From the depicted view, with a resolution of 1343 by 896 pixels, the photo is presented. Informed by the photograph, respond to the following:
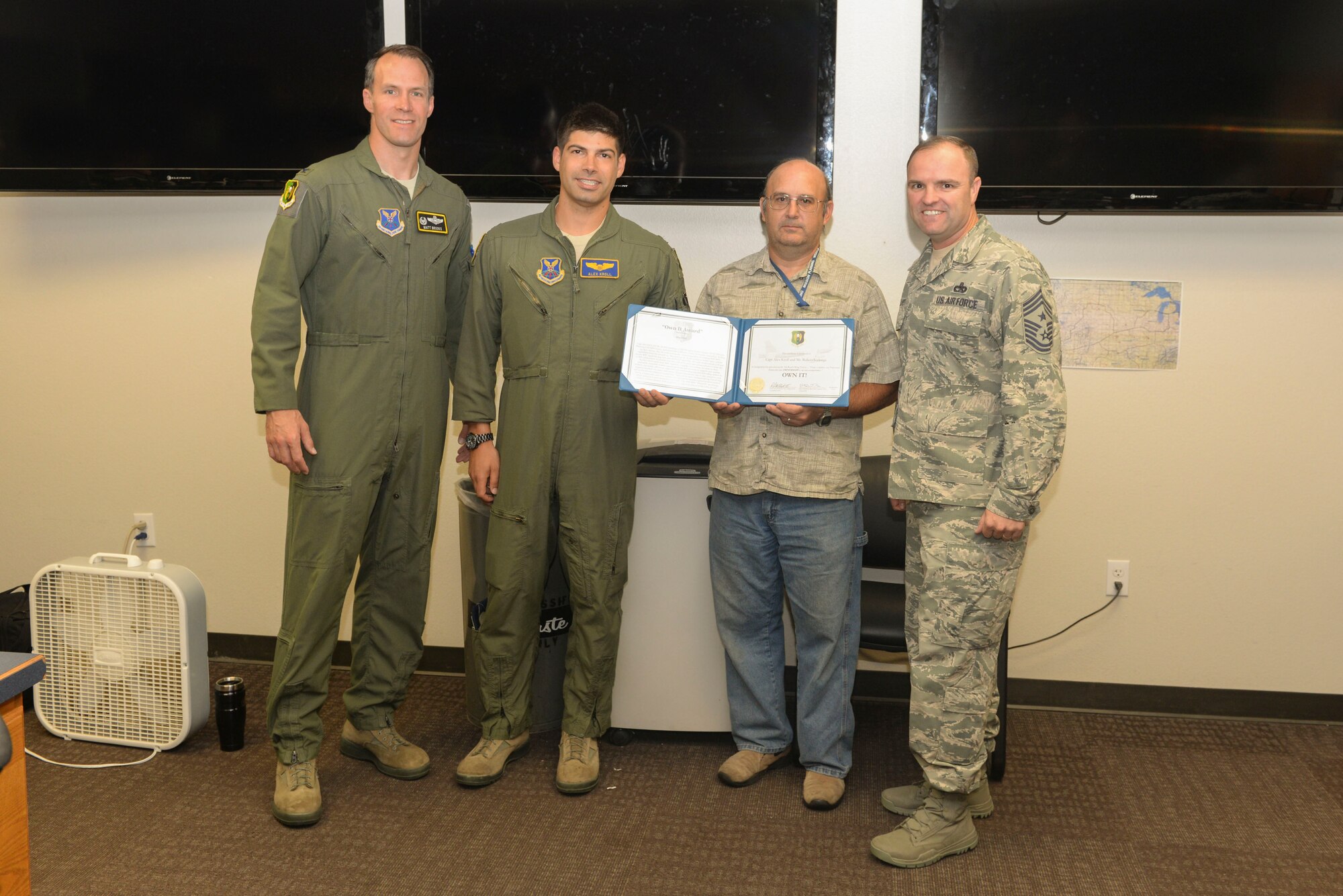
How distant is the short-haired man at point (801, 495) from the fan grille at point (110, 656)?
1.55 metres

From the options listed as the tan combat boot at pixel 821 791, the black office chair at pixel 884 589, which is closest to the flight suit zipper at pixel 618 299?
the black office chair at pixel 884 589

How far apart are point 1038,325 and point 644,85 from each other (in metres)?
1.51

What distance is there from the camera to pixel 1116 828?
8.16 feet

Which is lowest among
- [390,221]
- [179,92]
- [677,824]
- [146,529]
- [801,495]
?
[677,824]

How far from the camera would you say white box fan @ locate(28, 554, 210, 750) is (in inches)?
112

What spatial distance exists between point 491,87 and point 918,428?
1756 millimetres

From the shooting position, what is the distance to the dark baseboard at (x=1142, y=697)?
3176 millimetres

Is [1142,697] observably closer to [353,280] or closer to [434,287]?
[434,287]

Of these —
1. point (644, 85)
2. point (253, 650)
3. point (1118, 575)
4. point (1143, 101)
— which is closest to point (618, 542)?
point (644, 85)

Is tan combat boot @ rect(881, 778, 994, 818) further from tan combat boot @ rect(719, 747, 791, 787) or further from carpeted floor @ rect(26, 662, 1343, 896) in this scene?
tan combat boot @ rect(719, 747, 791, 787)

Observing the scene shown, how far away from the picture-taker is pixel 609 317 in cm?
256

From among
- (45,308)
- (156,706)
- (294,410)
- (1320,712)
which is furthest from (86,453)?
(1320,712)

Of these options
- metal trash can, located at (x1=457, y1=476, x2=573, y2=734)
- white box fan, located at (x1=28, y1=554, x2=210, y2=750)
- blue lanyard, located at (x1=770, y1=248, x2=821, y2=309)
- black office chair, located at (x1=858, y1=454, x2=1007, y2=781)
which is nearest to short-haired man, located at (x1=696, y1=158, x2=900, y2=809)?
blue lanyard, located at (x1=770, y1=248, x2=821, y2=309)

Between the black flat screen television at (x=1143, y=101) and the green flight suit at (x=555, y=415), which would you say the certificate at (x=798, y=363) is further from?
the black flat screen television at (x=1143, y=101)
